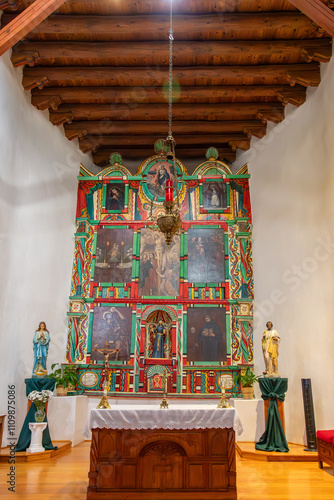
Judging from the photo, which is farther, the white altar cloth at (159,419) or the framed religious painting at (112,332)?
the framed religious painting at (112,332)

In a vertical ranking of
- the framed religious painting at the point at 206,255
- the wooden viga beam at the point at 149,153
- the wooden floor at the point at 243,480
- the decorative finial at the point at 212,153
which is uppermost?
the wooden viga beam at the point at 149,153

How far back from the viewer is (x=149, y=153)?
42.4 feet

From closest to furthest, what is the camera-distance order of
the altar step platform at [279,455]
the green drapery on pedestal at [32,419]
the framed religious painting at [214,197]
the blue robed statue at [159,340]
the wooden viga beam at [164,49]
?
1. the altar step platform at [279,455]
2. the green drapery on pedestal at [32,419]
3. the wooden viga beam at [164,49]
4. the blue robed statue at [159,340]
5. the framed religious painting at [214,197]

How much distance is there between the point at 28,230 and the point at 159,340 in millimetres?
4130

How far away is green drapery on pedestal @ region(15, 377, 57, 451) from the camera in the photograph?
25.5 feet

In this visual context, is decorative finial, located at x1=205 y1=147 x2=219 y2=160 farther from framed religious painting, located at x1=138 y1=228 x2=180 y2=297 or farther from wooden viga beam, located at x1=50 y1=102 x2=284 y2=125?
framed religious painting, located at x1=138 y1=228 x2=180 y2=297

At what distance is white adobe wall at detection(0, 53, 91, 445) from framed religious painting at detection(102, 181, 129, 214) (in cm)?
95

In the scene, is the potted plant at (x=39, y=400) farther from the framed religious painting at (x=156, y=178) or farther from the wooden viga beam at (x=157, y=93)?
the wooden viga beam at (x=157, y=93)

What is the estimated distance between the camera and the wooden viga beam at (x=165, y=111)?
10.5 metres

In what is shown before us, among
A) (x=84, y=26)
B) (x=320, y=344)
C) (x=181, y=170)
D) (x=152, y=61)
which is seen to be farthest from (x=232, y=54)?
(x=320, y=344)

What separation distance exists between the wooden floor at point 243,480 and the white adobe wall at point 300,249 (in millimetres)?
1475

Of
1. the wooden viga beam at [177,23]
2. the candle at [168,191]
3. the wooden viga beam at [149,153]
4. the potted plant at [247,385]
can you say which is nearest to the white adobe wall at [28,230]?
the wooden viga beam at [177,23]

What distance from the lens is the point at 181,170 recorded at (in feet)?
39.5

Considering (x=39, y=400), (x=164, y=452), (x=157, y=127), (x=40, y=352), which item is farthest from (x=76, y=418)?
(x=157, y=127)
